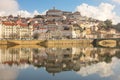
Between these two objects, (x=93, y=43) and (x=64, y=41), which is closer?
(x=64, y=41)

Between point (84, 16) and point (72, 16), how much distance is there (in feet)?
24.6

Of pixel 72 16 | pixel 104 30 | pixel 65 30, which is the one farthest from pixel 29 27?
pixel 72 16

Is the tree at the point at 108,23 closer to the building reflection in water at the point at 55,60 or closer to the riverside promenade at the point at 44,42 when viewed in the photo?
the riverside promenade at the point at 44,42

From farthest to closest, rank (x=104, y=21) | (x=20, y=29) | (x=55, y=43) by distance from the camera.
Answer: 1. (x=104, y=21)
2. (x=20, y=29)
3. (x=55, y=43)

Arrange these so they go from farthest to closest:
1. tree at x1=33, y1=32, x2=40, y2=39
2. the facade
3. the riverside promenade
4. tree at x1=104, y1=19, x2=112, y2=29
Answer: tree at x1=104, y1=19, x2=112, y2=29 → tree at x1=33, y1=32, x2=40, y2=39 → the facade → the riverside promenade

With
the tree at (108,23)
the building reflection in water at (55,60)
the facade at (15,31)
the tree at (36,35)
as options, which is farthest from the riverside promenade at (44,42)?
the tree at (108,23)

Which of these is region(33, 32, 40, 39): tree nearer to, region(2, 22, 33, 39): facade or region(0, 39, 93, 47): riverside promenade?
region(2, 22, 33, 39): facade

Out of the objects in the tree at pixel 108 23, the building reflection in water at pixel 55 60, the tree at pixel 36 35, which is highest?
the tree at pixel 108 23

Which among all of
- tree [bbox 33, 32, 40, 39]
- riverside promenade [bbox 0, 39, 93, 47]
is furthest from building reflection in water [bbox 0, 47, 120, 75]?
tree [bbox 33, 32, 40, 39]

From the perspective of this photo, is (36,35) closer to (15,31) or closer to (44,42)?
(15,31)

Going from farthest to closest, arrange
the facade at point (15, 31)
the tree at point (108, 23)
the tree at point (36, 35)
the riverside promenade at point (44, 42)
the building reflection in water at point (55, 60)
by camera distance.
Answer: the tree at point (108, 23) < the tree at point (36, 35) < the facade at point (15, 31) < the riverside promenade at point (44, 42) < the building reflection in water at point (55, 60)

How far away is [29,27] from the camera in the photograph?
105438 millimetres

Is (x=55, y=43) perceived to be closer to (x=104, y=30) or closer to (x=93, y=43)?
(x=93, y=43)

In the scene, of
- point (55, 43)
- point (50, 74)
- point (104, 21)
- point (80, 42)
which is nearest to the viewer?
point (50, 74)
